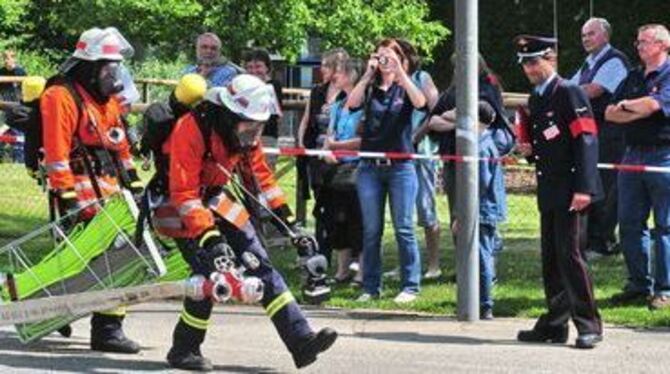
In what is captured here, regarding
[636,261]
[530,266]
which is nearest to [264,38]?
[530,266]

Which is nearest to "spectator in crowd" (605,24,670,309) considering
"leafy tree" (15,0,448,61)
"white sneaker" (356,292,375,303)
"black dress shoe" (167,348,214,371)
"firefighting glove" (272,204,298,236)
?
"white sneaker" (356,292,375,303)

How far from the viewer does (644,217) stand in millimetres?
9695

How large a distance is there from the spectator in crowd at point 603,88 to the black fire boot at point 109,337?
422 cm

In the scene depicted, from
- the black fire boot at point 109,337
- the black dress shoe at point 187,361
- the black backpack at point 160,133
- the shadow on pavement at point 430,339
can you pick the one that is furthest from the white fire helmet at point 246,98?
the shadow on pavement at point 430,339

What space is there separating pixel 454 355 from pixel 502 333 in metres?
0.78

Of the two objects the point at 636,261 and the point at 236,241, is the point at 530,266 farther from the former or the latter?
the point at 236,241

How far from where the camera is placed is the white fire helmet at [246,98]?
7461 mm

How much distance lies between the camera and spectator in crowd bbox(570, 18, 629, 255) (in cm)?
1095

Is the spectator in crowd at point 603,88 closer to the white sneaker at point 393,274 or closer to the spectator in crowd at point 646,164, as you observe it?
the spectator in crowd at point 646,164

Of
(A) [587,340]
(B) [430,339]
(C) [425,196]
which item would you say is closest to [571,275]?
(A) [587,340]

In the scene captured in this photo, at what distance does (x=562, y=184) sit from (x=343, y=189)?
2901 mm

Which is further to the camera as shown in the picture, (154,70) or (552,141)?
(154,70)

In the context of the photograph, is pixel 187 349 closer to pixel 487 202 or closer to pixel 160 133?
pixel 160 133

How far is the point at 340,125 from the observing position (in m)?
10.7
